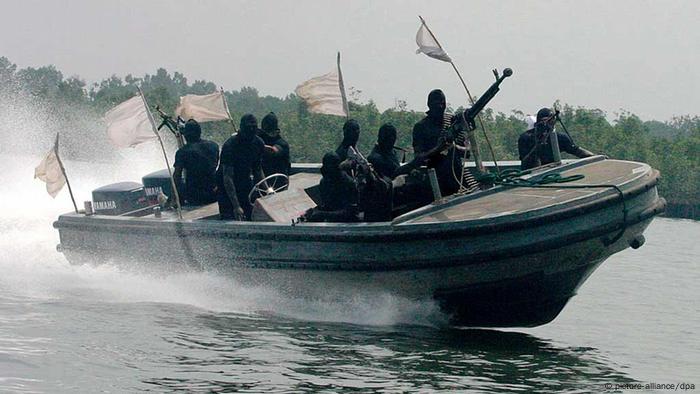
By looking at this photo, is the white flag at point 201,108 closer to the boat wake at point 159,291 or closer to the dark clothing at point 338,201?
the boat wake at point 159,291

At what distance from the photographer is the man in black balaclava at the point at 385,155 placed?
12.7 meters

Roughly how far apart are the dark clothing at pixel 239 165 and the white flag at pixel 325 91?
1.49 metres

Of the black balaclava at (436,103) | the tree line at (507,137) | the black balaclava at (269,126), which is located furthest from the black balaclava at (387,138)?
the tree line at (507,137)

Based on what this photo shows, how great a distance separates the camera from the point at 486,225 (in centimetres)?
1137

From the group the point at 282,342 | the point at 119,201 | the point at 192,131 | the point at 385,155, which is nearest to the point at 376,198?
the point at 385,155

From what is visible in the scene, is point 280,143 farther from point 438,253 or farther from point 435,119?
point 438,253

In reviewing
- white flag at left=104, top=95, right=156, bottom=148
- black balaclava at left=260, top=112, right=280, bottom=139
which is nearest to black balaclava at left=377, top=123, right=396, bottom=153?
black balaclava at left=260, top=112, right=280, bottom=139

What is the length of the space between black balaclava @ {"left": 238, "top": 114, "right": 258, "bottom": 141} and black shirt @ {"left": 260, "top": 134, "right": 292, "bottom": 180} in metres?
1.02

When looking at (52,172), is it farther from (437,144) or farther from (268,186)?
(437,144)

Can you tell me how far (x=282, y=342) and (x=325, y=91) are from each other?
4.55 m

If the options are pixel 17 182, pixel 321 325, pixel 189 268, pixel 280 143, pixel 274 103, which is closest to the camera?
pixel 321 325

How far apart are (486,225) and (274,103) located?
156248 millimetres

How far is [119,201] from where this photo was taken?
53.0 ft

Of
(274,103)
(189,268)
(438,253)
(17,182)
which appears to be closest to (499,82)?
(438,253)
